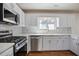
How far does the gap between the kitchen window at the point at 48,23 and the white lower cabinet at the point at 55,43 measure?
33.4 inches

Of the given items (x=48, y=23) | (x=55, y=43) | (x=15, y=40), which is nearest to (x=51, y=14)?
(x=48, y=23)

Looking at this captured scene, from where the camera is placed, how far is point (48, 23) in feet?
19.5

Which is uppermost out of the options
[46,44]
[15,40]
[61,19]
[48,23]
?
[61,19]

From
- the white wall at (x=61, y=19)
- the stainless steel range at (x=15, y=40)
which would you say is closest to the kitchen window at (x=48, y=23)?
the white wall at (x=61, y=19)

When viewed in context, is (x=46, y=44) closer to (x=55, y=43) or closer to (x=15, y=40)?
(x=55, y=43)

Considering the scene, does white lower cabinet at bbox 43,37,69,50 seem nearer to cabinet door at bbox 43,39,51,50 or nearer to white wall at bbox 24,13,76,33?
cabinet door at bbox 43,39,51,50

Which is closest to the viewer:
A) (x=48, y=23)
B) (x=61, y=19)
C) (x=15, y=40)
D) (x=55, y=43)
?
(x=15, y=40)

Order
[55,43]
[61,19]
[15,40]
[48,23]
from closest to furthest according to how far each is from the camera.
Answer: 1. [15,40]
2. [55,43]
3. [61,19]
4. [48,23]

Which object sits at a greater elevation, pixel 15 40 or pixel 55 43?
pixel 15 40

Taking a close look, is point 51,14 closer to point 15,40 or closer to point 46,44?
point 46,44

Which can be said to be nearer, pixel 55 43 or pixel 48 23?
pixel 55 43

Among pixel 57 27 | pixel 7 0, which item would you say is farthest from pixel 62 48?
pixel 7 0

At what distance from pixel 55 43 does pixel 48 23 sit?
1.18 metres

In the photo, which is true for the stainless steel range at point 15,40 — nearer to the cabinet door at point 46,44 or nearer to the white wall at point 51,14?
the cabinet door at point 46,44
